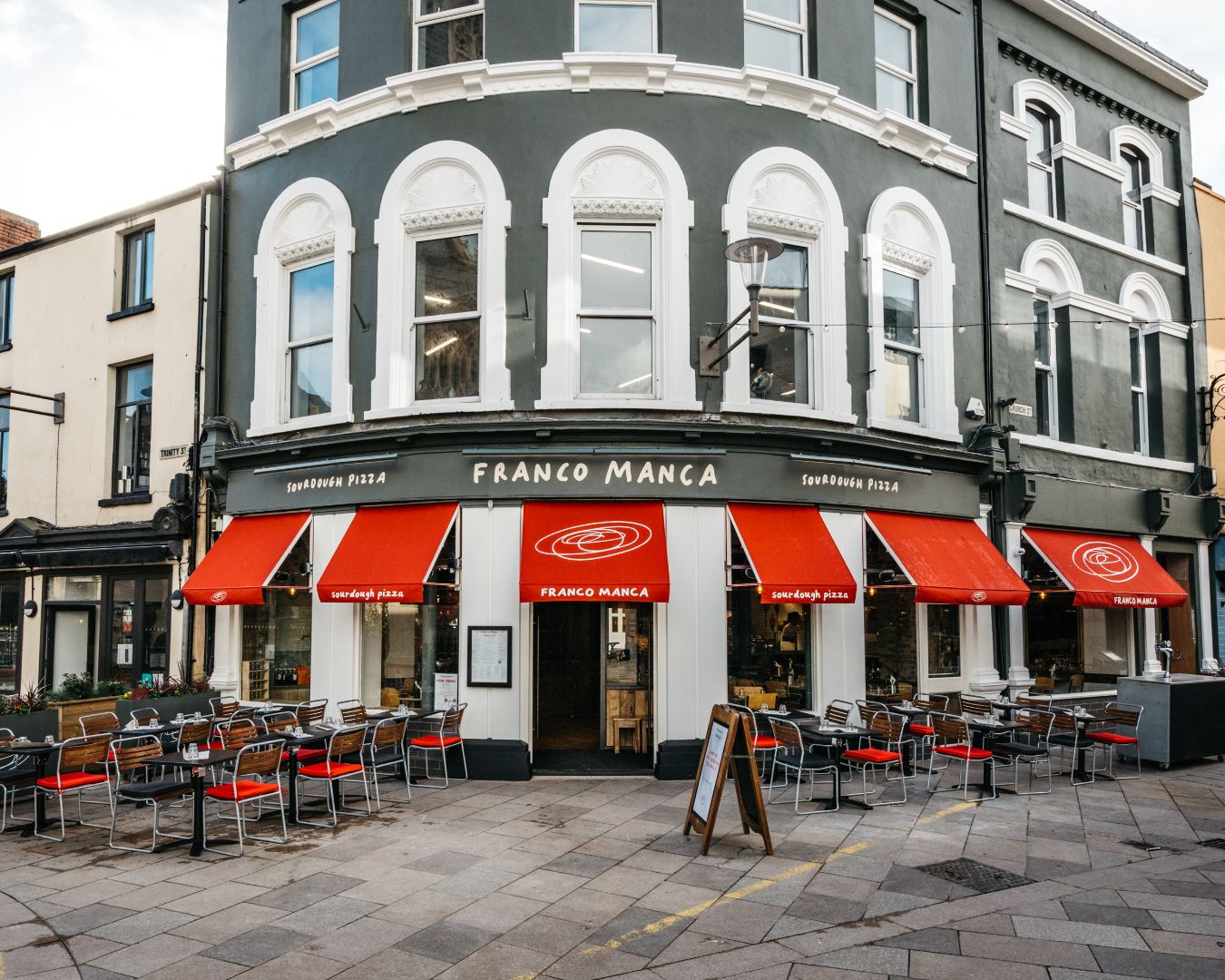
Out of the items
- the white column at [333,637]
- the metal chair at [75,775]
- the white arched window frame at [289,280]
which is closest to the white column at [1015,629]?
the white column at [333,637]

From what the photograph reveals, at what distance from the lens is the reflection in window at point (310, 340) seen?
14938 mm

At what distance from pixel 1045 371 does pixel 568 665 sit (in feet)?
33.6

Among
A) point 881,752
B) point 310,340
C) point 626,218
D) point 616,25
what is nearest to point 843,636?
point 881,752

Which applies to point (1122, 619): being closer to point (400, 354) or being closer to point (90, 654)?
point (400, 354)

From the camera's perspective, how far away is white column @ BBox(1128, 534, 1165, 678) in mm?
17953

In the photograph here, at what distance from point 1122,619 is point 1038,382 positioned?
15.9 ft

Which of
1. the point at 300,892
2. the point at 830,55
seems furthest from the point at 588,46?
the point at 300,892

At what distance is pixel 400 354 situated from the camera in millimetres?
13812

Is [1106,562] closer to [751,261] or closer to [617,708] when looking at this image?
[617,708]

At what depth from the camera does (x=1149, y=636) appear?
18.2 metres

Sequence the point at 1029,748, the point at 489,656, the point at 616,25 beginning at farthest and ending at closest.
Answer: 1. the point at 616,25
2. the point at 489,656
3. the point at 1029,748

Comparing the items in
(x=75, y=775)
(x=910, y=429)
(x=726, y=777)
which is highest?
(x=910, y=429)

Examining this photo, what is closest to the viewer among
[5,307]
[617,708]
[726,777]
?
[726,777]

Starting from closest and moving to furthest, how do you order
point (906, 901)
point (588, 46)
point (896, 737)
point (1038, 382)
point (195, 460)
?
point (906, 901), point (896, 737), point (588, 46), point (195, 460), point (1038, 382)
